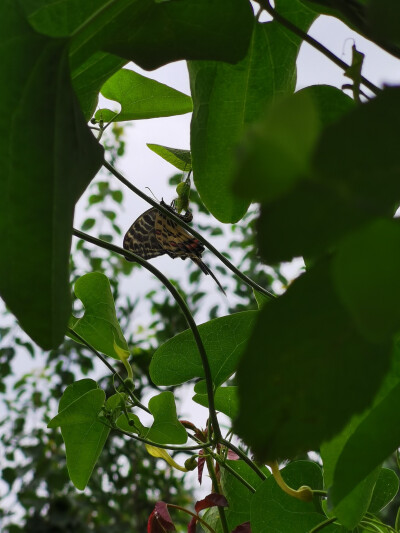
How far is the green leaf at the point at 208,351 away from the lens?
27.2 inches

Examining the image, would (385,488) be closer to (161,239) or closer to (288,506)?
(288,506)

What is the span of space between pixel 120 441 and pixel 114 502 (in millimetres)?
293

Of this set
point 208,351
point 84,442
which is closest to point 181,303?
point 208,351

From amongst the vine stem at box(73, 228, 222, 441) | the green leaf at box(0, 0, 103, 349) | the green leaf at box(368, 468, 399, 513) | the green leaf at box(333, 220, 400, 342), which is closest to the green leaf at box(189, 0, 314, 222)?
the vine stem at box(73, 228, 222, 441)

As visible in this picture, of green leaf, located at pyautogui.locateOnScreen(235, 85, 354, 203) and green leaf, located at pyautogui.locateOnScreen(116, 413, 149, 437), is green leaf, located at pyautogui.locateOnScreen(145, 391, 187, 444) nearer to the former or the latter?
green leaf, located at pyautogui.locateOnScreen(116, 413, 149, 437)

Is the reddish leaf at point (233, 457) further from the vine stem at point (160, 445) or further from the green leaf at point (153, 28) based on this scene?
the green leaf at point (153, 28)

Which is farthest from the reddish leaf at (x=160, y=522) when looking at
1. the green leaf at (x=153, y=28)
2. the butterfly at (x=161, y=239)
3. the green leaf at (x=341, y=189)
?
the green leaf at (x=341, y=189)

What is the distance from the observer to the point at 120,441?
9.92 feet

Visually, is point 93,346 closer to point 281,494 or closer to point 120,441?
point 281,494

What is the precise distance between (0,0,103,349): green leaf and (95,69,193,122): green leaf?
1.07 ft

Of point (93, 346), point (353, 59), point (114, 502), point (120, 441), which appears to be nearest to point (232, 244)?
point (120, 441)

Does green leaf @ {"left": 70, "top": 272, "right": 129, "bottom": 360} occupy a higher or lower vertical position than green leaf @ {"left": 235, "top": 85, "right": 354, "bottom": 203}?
higher

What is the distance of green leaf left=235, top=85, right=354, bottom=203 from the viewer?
0.44ft

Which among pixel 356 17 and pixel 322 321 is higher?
pixel 356 17
